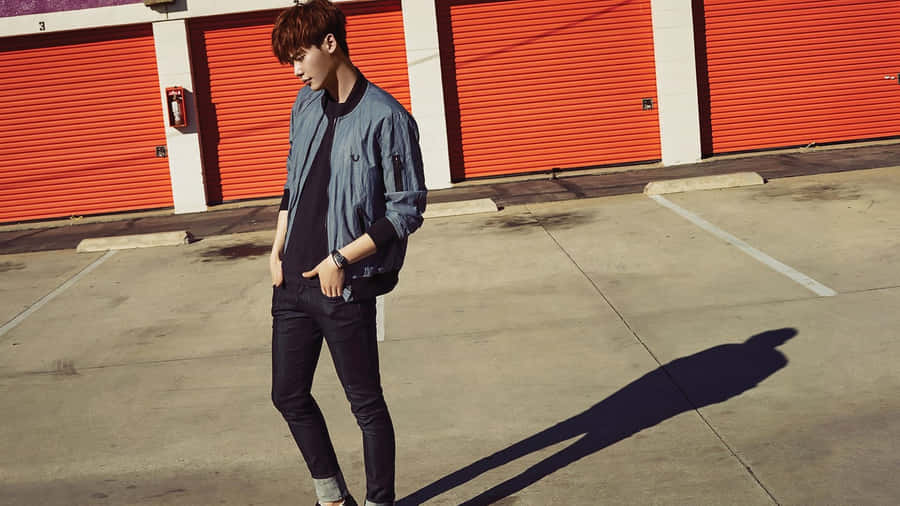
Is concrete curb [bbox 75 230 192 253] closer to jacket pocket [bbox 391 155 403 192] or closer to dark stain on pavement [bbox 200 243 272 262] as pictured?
dark stain on pavement [bbox 200 243 272 262]

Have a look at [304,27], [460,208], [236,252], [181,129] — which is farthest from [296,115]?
[181,129]

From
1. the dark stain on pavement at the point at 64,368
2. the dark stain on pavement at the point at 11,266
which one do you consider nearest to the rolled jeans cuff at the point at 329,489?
the dark stain on pavement at the point at 64,368

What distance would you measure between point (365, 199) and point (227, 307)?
224 inches

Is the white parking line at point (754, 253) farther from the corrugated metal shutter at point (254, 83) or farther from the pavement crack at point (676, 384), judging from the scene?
the corrugated metal shutter at point (254, 83)

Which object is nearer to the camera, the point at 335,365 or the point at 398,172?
the point at 398,172

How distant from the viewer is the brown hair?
381 cm

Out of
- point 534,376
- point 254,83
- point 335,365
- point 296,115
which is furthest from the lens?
point 254,83

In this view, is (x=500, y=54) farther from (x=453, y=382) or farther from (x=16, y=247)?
(x=453, y=382)

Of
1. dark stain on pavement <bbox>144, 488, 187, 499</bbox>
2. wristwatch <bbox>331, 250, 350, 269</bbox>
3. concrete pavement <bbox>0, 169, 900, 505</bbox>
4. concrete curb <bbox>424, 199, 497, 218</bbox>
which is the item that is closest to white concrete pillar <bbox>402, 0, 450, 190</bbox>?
concrete curb <bbox>424, 199, 497, 218</bbox>

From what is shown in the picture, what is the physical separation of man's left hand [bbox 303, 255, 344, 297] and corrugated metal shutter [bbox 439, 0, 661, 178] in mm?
12529

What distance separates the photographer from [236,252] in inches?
478

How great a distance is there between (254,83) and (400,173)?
506 inches

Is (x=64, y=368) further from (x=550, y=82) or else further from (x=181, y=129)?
(x=550, y=82)

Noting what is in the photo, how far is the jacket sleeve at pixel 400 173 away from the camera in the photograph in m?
3.90
